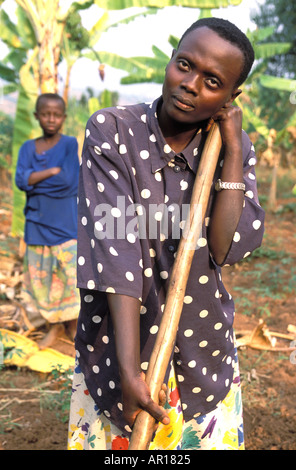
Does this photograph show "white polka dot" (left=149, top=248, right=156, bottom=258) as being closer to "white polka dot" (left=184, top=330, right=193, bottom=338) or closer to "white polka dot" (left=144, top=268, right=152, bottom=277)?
"white polka dot" (left=144, top=268, right=152, bottom=277)

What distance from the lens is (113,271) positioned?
1073 millimetres

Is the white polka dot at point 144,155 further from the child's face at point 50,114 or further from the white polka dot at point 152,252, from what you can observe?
the child's face at point 50,114

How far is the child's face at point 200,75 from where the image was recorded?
1053 millimetres

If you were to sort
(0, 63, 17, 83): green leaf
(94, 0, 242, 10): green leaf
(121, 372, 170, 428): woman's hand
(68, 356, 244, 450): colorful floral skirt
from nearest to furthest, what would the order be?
(121, 372, 170, 428): woman's hand
(68, 356, 244, 450): colorful floral skirt
(94, 0, 242, 10): green leaf
(0, 63, 17, 83): green leaf

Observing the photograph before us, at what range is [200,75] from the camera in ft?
3.48

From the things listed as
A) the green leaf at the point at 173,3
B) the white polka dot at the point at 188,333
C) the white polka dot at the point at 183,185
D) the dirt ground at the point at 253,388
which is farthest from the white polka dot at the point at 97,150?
the green leaf at the point at 173,3

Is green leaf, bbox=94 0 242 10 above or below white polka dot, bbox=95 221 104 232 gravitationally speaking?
above

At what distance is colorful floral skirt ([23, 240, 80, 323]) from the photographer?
343cm

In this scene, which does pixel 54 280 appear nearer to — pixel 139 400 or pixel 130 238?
pixel 130 238

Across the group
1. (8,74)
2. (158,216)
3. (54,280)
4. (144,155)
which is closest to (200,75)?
(144,155)

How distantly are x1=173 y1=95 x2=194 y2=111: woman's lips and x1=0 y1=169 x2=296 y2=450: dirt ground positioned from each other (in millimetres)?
1921

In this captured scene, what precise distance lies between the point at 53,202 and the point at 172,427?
2358 mm

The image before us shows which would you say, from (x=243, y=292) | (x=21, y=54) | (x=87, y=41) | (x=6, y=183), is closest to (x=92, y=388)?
(x=243, y=292)

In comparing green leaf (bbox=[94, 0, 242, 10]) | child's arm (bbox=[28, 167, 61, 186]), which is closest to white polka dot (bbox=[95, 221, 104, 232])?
child's arm (bbox=[28, 167, 61, 186])
